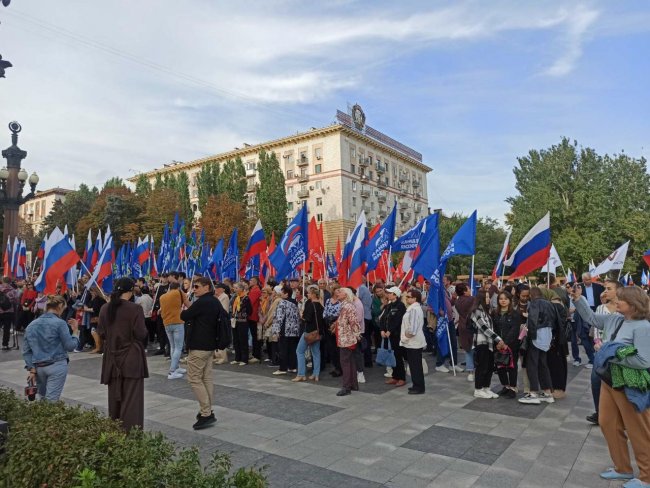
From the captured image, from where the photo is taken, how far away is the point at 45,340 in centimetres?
605

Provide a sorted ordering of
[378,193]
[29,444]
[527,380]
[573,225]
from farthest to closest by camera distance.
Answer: [378,193], [573,225], [527,380], [29,444]

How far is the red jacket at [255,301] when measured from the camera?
11.5m

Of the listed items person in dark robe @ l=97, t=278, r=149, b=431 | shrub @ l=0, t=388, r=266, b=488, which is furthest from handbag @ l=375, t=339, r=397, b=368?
shrub @ l=0, t=388, r=266, b=488

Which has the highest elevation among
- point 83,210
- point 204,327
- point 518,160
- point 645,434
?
point 518,160

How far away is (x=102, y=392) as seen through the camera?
8.51 metres

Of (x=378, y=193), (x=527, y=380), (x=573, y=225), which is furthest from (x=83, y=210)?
(x=527, y=380)

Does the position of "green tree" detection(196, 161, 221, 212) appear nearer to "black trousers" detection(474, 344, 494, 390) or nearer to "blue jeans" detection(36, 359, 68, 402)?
"black trousers" detection(474, 344, 494, 390)

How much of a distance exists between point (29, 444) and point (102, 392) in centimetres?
576

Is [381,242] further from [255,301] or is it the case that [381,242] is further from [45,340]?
[45,340]

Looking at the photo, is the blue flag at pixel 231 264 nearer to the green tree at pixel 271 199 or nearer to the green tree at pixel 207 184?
the green tree at pixel 271 199

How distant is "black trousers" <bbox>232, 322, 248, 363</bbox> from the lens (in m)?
11.3

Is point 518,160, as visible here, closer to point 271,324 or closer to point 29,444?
point 271,324

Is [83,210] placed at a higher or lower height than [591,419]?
higher

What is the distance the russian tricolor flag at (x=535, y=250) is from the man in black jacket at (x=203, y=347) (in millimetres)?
6062
